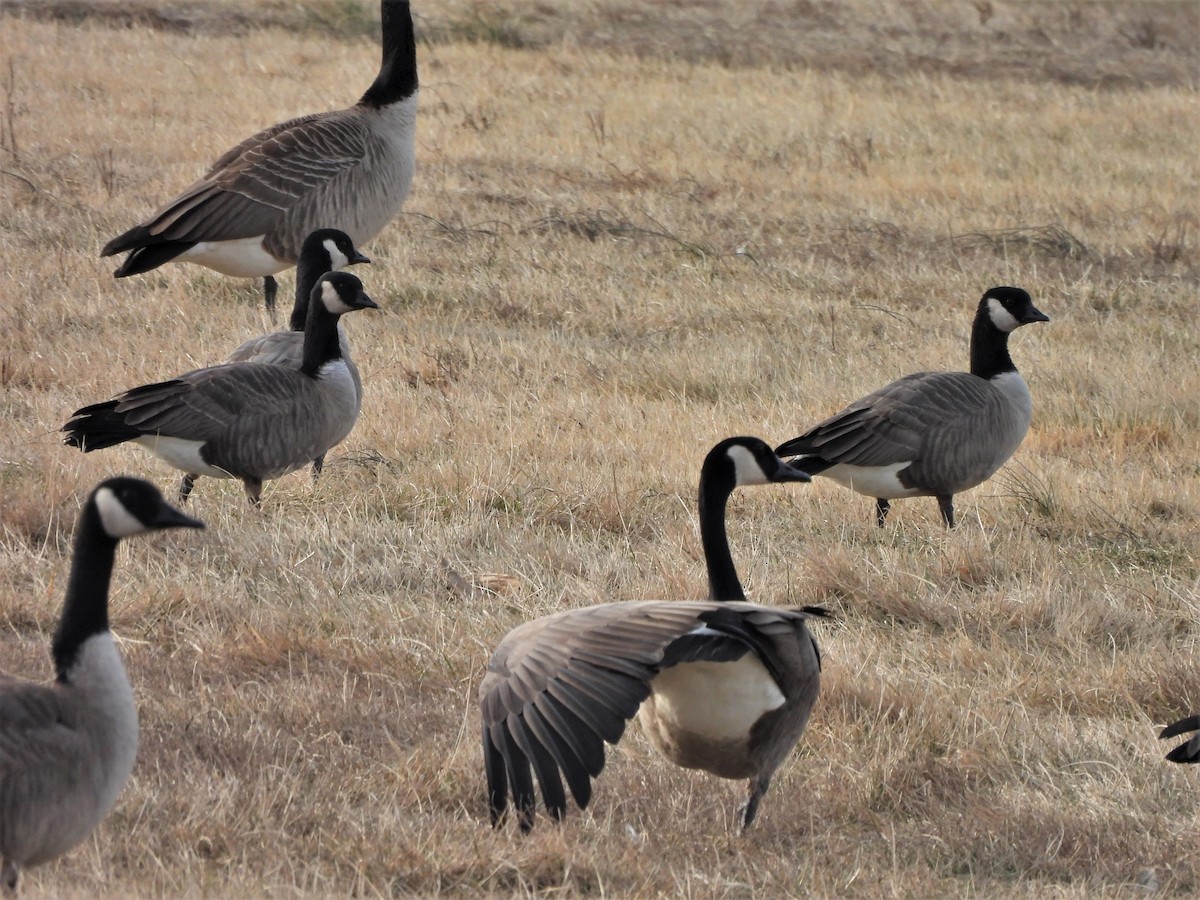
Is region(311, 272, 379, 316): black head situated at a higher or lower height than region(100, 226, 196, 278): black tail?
higher


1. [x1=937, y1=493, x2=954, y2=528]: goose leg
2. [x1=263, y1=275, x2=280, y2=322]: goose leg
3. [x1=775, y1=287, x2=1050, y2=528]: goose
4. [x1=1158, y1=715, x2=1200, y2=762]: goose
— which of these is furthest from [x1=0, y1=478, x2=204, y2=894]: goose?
[x1=263, y1=275, x2=280, y2=322]: goose leg

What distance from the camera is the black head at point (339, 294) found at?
6.97m

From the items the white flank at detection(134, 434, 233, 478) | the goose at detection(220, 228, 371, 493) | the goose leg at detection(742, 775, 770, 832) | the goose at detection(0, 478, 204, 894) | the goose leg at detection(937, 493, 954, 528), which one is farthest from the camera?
the goose at detection(220, 228, 371, 493)

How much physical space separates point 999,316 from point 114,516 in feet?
17.6

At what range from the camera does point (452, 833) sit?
3.87 m

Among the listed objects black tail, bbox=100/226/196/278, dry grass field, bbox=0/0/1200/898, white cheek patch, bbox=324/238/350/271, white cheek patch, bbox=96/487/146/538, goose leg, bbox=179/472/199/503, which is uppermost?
white cheek patch, bbox=96/487/146/538

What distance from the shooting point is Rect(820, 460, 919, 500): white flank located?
6.89 metres

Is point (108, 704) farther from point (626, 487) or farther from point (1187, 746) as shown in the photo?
point (626, 487)

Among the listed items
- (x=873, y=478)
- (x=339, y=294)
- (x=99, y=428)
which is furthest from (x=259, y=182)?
(x=873, y=478)

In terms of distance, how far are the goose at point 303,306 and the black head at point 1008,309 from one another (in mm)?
3187

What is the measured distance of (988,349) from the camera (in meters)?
7.79

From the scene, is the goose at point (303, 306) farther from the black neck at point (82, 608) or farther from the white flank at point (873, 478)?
the black neck at point (82, 608)

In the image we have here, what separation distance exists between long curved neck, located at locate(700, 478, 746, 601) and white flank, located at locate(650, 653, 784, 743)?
588mm

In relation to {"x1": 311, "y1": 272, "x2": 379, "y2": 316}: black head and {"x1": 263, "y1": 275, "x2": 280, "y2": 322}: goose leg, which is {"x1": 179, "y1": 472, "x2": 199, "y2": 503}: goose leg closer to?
{"x1": 311, "y1": 272, "x2": 379, "y2": 316}: black head
